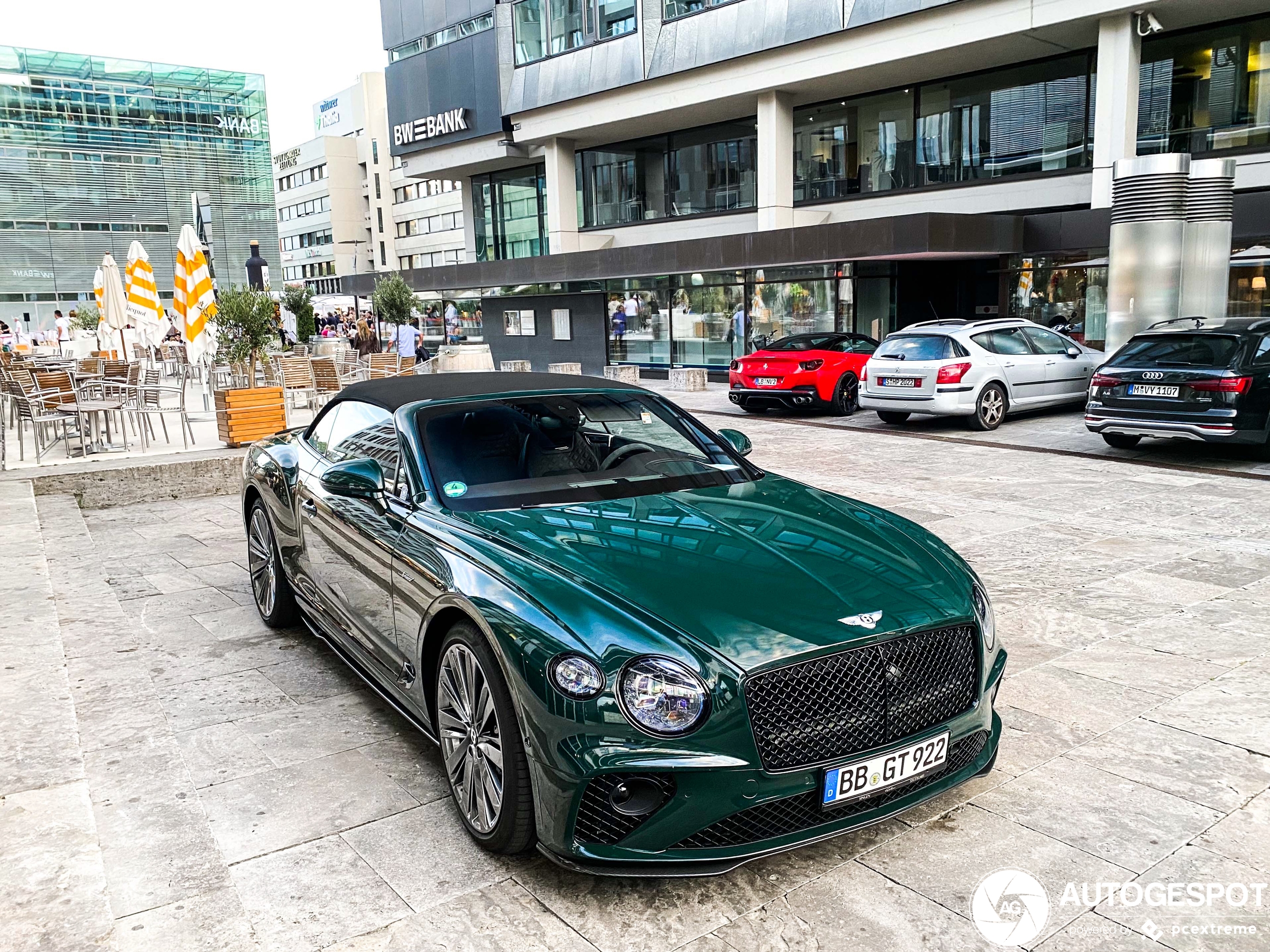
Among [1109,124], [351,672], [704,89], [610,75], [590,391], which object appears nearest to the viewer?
[590,391]

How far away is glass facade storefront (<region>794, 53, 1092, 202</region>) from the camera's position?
22172 mm

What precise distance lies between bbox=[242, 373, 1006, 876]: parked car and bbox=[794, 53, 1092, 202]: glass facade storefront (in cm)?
2091

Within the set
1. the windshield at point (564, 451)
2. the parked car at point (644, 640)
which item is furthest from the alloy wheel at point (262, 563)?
the windshield at point (564, 451)

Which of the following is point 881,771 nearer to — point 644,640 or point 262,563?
point 644,640

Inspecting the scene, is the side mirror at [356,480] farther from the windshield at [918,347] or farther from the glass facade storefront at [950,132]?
the glass facade storefront at [950,132]

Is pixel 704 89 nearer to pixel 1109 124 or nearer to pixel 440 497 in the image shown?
pixel 1109 124

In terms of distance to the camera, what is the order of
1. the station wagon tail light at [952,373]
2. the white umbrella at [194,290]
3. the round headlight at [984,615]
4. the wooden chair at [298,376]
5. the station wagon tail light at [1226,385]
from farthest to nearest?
the wooden chair at [298,376]
the white umbrella at [194,290]
the station wagon tail light at [952,373]
the station wagon tail light at [1226,385]
the round headlight at [984,615]

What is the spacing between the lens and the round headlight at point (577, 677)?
2.98m

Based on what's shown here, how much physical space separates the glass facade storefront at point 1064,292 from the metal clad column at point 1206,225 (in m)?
5.22

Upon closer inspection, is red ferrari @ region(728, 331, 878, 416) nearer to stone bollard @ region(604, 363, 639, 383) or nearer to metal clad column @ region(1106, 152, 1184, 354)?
metal clad column @ region(1106, 152, 1184, 354)

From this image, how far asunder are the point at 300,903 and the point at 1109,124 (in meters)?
21.9

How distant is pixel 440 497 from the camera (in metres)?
4.14

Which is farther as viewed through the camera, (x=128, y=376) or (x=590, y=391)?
(x=128, y=376)

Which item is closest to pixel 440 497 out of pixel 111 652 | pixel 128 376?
pixel 111 652
